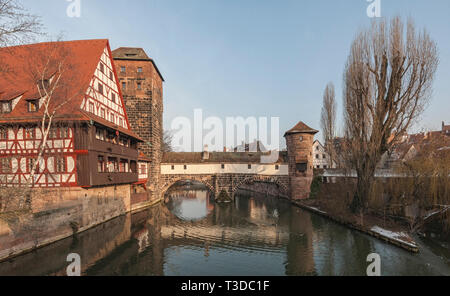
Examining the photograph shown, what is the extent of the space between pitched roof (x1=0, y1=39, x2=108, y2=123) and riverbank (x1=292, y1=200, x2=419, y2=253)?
1831 cm

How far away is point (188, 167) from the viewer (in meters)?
29.9

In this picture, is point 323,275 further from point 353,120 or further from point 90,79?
point 90,79

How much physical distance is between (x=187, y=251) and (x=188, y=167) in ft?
57.3

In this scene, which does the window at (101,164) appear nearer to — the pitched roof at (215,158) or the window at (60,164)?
the window at (60,164)

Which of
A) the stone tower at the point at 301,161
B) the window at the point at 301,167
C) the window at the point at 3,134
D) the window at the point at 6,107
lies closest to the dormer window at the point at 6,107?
the window at the point at 6,107

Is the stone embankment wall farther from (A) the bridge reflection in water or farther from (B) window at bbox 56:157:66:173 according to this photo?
(B) window at bbox 56:157:66:173

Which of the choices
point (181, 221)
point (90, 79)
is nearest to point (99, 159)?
point (90, 79)

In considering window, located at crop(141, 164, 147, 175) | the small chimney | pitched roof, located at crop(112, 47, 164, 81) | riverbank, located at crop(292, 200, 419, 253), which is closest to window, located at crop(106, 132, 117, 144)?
window, located at crop(141, 164, 147, 175)

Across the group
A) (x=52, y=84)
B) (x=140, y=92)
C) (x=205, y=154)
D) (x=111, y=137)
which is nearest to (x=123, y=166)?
(x=111, y=137)

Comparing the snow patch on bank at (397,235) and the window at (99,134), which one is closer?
the snow patch on bank at (397,235)

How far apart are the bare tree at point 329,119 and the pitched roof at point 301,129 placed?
691 cm

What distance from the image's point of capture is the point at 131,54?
26.8 m

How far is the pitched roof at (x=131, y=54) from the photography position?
1037 inches

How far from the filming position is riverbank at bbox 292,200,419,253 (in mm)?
12367
